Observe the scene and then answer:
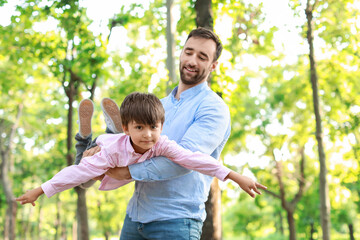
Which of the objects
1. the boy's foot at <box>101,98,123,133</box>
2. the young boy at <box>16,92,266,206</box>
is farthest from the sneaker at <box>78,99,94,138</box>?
the young boy at <box>16,92,266,206</box>

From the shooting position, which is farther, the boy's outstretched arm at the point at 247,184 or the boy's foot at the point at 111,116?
the boy's foot at the point at 111,116

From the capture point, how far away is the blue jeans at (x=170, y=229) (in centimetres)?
253

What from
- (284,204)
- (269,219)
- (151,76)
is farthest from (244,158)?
(269,219)

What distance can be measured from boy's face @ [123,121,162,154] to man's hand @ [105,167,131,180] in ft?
0.67

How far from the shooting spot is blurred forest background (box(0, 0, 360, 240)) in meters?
9.66

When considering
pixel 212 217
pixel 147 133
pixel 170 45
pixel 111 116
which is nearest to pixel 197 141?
pixel 147 133

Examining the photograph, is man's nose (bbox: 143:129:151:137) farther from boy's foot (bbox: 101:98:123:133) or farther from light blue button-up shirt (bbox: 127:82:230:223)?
boy's foot (bbox: 101:98:123:133)

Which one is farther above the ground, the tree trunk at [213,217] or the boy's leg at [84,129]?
the boy's leg at [84,129]

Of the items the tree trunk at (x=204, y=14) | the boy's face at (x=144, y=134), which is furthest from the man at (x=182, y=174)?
the tree trunk at (x=204, y=14)

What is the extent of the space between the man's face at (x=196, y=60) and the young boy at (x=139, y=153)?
0.55 m

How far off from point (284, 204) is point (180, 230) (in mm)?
17014

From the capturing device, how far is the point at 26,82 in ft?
58.1

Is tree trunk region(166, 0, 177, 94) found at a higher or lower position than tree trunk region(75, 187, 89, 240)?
higher

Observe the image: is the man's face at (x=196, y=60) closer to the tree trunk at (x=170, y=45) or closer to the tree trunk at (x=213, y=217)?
the tree trunk at (x=213, y=217)
